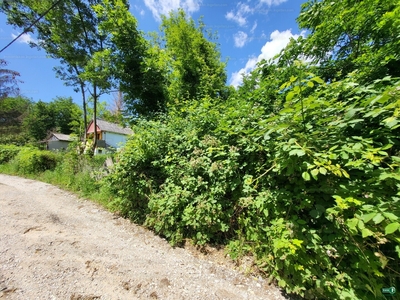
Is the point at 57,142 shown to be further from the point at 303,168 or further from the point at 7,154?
the point at 303,168

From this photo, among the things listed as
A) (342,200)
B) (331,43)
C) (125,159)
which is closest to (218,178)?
(342,200)

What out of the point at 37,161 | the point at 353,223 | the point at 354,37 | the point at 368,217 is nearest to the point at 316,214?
the point at 353,223

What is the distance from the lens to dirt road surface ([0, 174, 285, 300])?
5.43ft

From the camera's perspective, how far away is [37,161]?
291 inches

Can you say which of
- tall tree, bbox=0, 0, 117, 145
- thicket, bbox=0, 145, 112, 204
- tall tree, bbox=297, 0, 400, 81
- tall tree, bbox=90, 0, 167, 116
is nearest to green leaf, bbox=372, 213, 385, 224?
tall tree, bbox=297, 0, 400, 81

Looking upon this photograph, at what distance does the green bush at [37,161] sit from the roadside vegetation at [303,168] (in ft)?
16.7

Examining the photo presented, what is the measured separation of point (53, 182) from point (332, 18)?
29.5ft

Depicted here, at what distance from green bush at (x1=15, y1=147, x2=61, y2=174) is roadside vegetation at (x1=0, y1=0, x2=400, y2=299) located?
16.7ft

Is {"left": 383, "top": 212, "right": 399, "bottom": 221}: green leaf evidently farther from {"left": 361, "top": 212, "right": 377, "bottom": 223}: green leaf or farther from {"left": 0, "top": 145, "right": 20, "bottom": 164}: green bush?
{"left": 0, "top": 145, "right": 20, "bottom": 164}: green bush

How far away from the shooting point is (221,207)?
227 cm

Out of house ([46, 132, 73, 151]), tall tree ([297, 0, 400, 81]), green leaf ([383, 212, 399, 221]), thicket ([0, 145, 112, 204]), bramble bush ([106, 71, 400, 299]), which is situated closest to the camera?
green leaf ([383, 212, 399, 221])

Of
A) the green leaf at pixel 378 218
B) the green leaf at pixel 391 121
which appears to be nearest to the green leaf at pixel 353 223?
the green leaf at pixel 378 218

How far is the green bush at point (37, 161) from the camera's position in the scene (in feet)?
24.1

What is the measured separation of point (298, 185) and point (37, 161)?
403 inches
